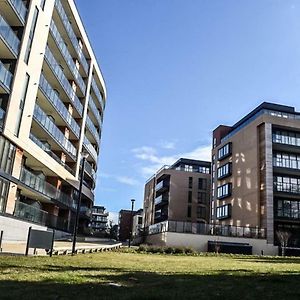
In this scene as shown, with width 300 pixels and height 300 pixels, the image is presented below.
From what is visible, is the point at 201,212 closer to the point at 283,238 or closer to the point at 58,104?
the point at 283,238

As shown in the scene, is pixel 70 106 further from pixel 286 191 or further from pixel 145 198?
pixel 145 198

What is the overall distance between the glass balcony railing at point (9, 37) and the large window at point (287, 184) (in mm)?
40262

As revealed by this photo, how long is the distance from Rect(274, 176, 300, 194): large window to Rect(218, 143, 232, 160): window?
11.9 m

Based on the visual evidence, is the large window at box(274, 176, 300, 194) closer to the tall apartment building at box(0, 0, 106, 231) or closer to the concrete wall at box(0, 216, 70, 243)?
the tall apartment building at box(0, 0, 106, 231)

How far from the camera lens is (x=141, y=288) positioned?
8.90 m

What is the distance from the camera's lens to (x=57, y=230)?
44250 millimetres

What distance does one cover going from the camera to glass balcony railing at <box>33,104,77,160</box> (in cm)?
3759

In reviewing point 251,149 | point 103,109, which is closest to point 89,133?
point 103,109

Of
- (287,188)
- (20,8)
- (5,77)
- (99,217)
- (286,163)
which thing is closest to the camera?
(5,77)

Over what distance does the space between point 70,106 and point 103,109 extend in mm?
21745

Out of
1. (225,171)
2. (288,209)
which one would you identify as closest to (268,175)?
(288,209)

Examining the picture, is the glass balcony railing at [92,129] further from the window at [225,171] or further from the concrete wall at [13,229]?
the concrete wall at [13,229]

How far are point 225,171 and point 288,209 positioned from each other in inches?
555


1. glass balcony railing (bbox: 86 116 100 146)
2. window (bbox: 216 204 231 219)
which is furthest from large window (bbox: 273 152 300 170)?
glass balcony railing (bbox: 86 116 100 146)
